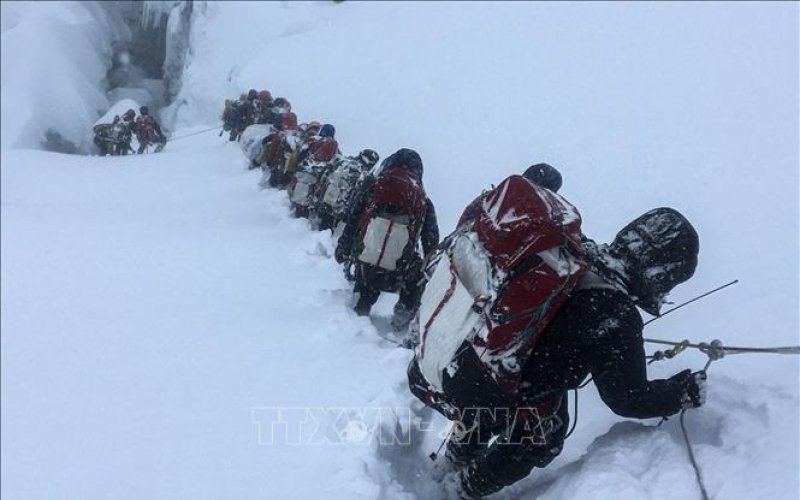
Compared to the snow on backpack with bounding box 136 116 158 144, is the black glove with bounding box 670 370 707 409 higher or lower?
higher

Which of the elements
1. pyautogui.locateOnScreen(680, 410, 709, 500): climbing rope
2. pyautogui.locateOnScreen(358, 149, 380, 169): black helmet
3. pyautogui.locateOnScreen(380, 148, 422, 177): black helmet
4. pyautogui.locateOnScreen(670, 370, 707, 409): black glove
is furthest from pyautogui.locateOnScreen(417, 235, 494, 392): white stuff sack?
pyautogui.locateOnScreen(358, 149, 380, 169): black helmet

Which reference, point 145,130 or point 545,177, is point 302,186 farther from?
point 145,130

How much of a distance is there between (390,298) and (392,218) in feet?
5.63

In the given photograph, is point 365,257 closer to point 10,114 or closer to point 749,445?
point 749,445

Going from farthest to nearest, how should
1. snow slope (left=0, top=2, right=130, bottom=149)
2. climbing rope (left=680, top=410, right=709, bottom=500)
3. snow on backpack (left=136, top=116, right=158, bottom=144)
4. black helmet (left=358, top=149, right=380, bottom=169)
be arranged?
snow slope (left=0, top=2, right=130, bottom=149) → snow on backpack (left=136, top=116, right=158, bottom=144) → black helmet (left=358, top=149, right=380, bottom=169) → climbing rope (left=680, top=410, right=709, bottom=500)

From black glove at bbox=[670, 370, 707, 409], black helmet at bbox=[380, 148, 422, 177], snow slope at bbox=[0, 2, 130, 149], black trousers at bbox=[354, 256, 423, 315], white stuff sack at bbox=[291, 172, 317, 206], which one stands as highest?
black helmet at bbox=[380, 148, 422, 177]

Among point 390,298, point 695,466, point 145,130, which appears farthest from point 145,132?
point 695,466

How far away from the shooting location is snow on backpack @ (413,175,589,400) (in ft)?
6.40

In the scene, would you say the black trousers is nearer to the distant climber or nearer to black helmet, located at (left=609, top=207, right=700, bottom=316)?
black helmet, located at (left=609, top=207, right=700, bottom=316)

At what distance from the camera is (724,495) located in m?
2.17

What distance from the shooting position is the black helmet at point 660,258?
2.07m

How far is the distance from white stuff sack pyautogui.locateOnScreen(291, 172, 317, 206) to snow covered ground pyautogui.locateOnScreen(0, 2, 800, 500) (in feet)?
1.49

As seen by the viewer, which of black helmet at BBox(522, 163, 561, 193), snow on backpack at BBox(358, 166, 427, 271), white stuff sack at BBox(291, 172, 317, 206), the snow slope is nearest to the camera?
black helmet at BBox(522, 163, 561, 193)

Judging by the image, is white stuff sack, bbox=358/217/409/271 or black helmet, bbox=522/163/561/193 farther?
white stuff sack, bbox=358/217/409/271
